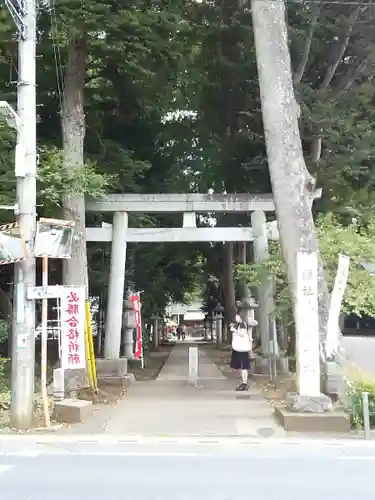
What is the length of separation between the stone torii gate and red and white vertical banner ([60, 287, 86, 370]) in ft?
13.2

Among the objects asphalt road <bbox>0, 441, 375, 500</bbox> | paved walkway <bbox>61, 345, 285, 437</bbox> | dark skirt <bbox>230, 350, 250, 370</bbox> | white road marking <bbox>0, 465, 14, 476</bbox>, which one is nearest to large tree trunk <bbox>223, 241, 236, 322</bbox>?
paved walkway <bbox>61, 345, 285, 437</bbox>

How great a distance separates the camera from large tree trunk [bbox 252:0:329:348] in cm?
1119

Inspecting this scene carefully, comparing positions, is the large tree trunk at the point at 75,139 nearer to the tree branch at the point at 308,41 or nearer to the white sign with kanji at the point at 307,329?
the tree branch at the point at 308,41

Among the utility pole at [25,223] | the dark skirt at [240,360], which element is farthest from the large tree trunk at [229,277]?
the utility pole at [25,223]

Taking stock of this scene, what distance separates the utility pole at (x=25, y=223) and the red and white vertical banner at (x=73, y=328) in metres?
1.32

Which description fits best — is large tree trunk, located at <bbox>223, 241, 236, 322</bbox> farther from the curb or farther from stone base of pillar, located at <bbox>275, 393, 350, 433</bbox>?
the curb

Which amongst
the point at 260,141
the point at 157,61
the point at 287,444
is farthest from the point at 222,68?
the point at 287,444

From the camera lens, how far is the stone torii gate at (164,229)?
51.3 ft

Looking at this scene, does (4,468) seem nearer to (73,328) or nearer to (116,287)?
(73,328)

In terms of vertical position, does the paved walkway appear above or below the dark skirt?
below

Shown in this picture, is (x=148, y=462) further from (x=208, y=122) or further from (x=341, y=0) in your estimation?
(x=208, y=122)

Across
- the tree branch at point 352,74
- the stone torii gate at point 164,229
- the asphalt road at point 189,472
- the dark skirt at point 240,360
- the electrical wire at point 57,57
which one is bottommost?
the asphalt road at point 189,472

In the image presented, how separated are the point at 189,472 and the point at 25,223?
5.11m

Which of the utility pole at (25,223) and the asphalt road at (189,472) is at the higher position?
the utility pole at (25,223)
